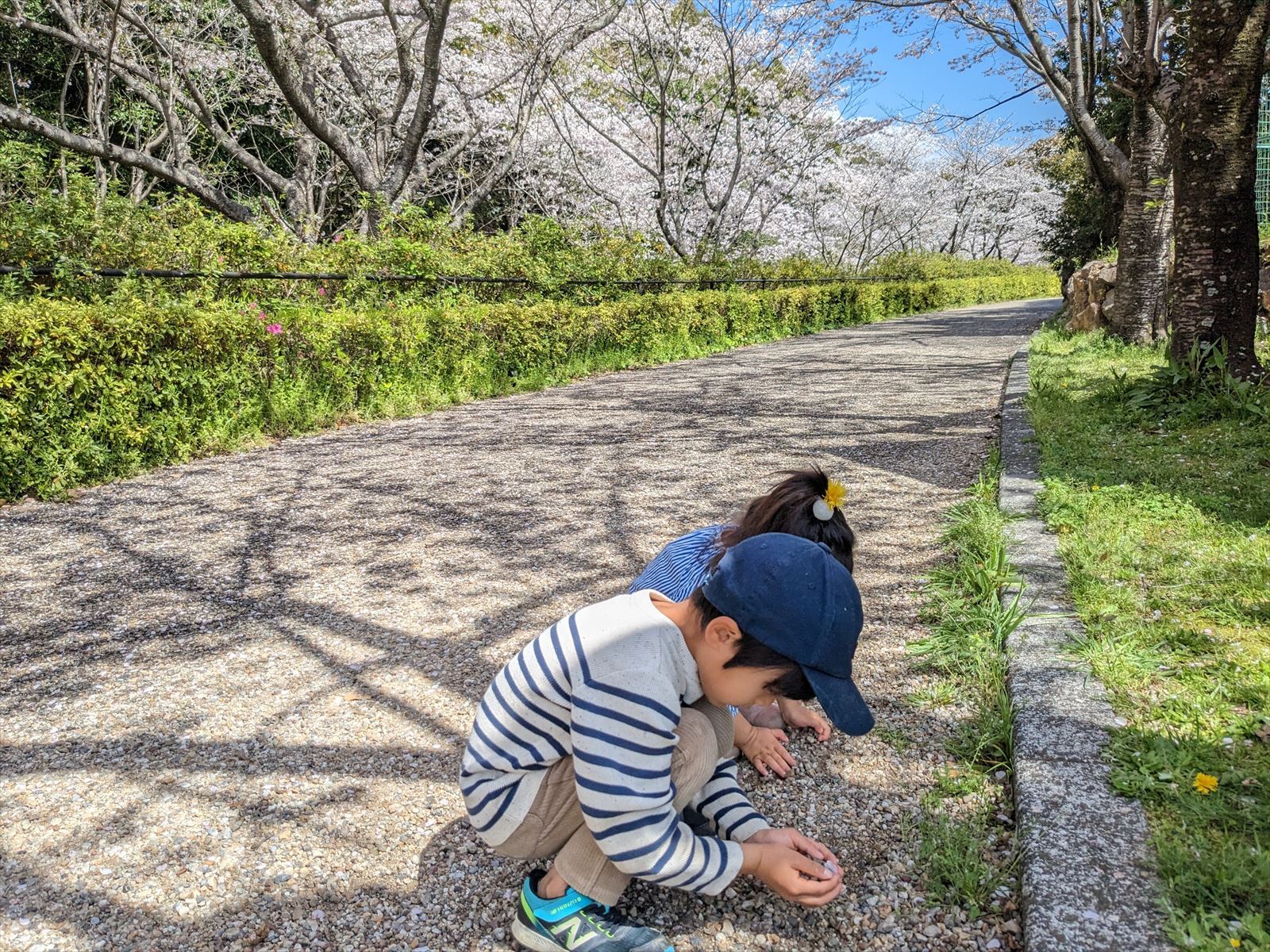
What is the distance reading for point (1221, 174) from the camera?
17.1 ft

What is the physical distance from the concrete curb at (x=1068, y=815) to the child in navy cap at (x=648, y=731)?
1.30 feet

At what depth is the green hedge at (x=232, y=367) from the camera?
4.63 meters

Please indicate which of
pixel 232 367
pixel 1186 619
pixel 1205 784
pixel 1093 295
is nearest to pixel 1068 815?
pixel 1205 784

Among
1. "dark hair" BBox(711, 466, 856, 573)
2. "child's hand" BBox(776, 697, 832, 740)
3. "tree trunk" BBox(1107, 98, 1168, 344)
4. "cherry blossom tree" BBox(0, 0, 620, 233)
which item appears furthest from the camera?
"cherry blossom tree" BBox(0, 0, 620, 233)

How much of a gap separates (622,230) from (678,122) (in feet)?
13.3

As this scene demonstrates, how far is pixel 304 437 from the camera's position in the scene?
6.48m

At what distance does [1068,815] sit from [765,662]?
0.86 meters

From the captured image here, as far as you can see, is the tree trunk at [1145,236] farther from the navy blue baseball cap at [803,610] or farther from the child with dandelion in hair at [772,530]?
the navy blue baseball cap at [803,610]

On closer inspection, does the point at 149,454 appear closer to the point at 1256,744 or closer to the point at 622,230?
the point at 1256,744

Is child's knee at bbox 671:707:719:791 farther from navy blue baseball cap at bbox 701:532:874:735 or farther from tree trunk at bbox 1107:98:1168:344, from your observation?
tree trunk at bbox 1107:98:1168:344

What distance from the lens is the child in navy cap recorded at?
1390 millimetres

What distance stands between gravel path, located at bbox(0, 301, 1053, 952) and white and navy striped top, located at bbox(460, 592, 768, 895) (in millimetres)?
291

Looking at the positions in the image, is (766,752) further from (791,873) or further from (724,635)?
(724,635)

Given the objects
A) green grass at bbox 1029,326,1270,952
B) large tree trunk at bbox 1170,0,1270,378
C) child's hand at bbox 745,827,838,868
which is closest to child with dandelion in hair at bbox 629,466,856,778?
child's hand at bbox 745,827,838,868
